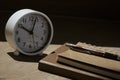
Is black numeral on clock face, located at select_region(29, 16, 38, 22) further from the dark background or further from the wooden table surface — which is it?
→ the dark background

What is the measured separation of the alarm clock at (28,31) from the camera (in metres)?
0.85

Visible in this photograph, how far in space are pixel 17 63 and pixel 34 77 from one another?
101 mm

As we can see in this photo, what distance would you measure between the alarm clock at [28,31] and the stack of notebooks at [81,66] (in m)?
0.07

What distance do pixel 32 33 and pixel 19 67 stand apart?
0.12 meters

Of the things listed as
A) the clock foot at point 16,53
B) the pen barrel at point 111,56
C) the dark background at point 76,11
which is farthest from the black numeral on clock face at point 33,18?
the dark background at point 76,11

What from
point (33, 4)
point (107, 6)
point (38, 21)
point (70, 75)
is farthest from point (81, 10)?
point (70, 75)

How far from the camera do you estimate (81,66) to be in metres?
0.77

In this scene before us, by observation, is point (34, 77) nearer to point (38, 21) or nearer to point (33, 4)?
point (38, 21)

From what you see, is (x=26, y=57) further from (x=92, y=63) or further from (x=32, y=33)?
(x=92, y=63)

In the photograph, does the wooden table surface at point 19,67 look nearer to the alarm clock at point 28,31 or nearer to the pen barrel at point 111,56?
the alarm clock at point 28,31

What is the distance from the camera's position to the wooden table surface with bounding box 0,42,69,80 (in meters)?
0.78

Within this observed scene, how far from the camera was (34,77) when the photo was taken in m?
0.78

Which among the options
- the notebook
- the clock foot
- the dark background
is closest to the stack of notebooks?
the notebook

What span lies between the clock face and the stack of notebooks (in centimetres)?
8
